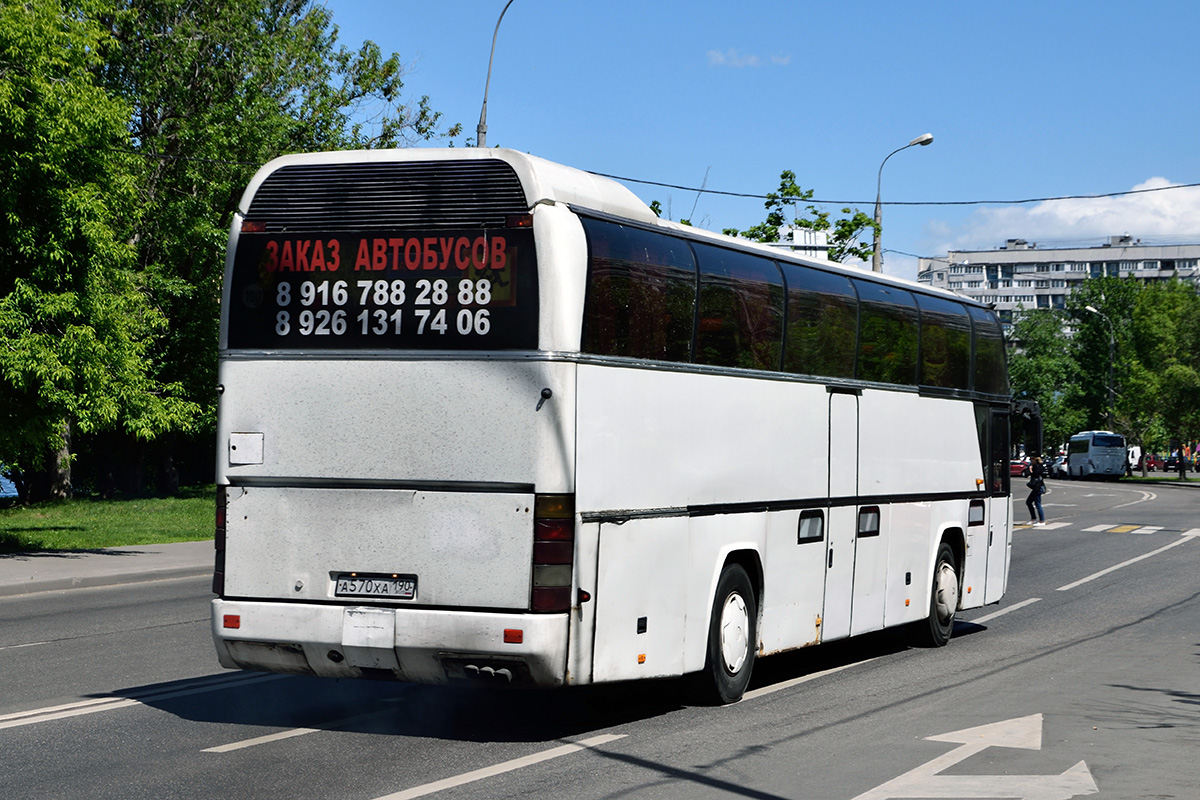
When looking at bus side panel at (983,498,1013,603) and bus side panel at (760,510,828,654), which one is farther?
bus side panel at (983,498,1013,603)

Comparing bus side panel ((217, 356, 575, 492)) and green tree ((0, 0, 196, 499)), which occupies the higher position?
green tree ((0, 0, 196, 499))

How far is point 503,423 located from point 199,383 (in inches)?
1213

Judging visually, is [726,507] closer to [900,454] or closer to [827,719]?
[827,719]

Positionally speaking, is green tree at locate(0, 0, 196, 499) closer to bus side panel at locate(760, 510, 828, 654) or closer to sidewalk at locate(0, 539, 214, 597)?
sidewalk at locate(0, 539, 214, 597)

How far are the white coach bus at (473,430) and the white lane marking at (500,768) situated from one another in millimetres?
423

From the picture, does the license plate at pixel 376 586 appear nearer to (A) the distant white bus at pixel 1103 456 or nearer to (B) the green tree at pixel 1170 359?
(B) the green tree at pixel 1170 359

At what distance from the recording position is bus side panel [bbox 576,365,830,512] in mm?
7906

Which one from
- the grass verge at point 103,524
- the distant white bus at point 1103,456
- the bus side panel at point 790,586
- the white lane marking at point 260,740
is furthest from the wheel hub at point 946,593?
the distant white bus at point 1103,456

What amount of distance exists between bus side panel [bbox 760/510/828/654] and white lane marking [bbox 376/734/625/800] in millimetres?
2138

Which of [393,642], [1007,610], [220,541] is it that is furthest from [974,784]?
[1007,610]

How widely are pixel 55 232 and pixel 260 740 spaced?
44.4 ft

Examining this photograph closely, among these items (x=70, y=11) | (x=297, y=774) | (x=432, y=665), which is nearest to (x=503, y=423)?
(x=432, y=665)

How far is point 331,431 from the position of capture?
8.06 metres

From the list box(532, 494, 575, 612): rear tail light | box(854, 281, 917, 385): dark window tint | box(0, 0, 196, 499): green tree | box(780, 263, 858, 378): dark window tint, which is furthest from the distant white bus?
box(532, 494, 575, 612): rear tail light
